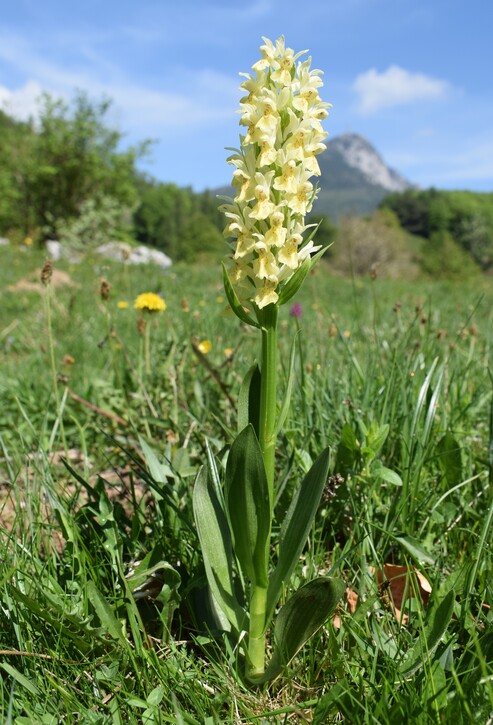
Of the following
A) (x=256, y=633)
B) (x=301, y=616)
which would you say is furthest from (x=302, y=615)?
(x=256, y=633)

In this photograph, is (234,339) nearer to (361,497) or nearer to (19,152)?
(361,497)

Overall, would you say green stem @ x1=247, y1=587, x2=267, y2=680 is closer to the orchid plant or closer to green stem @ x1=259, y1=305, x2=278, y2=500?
the orchid plant

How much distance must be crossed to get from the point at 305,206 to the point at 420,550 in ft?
2.96

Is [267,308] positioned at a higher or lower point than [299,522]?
higher

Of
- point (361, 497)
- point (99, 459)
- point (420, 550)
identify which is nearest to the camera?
point (420, 550)

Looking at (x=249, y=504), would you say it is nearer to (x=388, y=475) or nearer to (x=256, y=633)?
(x=256, y=633)

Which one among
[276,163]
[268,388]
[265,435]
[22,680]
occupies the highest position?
[276,163]

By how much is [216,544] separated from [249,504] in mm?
155

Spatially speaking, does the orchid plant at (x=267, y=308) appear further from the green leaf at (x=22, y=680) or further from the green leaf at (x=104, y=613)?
the green leaf at (x=22, y=680)

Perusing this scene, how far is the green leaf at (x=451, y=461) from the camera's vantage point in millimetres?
1840

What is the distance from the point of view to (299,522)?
50.0 inches

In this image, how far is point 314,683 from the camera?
1.32 metres

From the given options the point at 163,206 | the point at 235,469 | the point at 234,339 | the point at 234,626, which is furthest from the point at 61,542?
the point at 163,206

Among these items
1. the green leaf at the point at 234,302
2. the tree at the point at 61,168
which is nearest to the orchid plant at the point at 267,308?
the green leaf at the point at 234,302
